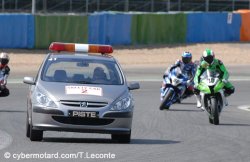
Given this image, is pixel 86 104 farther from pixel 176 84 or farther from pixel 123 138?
pixel 176 84

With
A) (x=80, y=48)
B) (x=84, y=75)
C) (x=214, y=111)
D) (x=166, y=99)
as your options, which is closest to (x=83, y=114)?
(x=84, y=75)

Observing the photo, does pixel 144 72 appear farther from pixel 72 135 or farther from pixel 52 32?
pixel 72 135

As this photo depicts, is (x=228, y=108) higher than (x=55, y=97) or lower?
lower

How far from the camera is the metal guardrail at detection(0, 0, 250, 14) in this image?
53.0 m

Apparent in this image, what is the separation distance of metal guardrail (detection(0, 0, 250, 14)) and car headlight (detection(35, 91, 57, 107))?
36777 millimetres

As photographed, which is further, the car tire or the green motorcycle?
the green motorcycle

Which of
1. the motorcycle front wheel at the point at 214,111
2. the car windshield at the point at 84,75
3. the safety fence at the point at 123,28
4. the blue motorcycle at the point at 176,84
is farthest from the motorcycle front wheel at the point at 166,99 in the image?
the safety fence at the point at 123,28

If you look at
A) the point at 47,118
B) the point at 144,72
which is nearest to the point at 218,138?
the point at 47,118

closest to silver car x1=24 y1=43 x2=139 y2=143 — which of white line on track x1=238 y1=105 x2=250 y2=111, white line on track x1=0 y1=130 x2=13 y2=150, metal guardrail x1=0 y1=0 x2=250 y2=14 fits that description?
white line on track x1=0 y1=130 x2=13 y2=150

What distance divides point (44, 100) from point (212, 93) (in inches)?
248

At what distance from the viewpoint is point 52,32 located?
42062mm

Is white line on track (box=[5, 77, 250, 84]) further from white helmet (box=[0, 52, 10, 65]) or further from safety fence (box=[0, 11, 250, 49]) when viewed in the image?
white helmet (box=[0, 52, 10, 65])

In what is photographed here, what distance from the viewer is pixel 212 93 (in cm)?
2036

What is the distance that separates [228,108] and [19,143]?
1097 centimetres
